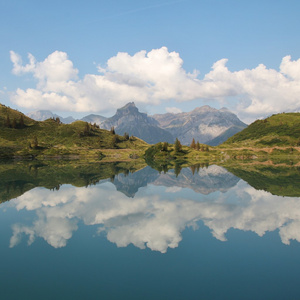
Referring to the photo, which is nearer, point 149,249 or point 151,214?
point 149,249

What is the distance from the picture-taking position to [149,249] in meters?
26.7

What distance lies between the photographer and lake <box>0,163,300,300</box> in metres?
19.0

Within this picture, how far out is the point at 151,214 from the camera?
4181 cm

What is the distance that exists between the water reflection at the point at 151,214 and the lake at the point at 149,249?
175 millimetres

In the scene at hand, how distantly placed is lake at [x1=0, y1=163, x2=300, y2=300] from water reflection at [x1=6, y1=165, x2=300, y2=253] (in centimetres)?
18

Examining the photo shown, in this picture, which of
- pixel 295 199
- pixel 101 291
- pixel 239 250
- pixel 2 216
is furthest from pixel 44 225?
pixel 295 199

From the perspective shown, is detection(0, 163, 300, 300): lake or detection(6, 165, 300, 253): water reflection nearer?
detection(0, 163, 300, 300): lake

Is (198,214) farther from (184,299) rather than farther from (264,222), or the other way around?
(184,299)

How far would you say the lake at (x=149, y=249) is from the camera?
18984 millimetres

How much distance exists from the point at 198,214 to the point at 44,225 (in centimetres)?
2596

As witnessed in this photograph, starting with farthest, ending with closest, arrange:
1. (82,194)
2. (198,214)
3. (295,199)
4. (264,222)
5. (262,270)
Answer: (82,194) → (295,199) → (198,214) → (264,222) → (262,270)

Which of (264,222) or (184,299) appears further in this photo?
(264,222)

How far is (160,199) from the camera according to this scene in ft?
184

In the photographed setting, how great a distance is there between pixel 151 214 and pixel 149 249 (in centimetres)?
1513
